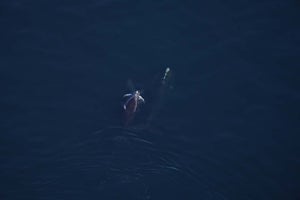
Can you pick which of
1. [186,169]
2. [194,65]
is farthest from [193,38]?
[186,169]

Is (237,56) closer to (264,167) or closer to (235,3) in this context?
(235,3)

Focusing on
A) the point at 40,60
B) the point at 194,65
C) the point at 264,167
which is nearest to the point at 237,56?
the point at 194,65

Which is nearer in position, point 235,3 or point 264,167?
point 264,167

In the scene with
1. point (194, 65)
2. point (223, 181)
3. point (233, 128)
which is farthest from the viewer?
point (194, 65)

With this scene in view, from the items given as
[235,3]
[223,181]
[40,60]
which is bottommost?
[223,181]

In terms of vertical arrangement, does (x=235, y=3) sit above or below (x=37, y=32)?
above

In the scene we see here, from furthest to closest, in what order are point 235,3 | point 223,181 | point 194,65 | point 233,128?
point 235,3 < point 194,65 < point 233,128 < point 223,181
